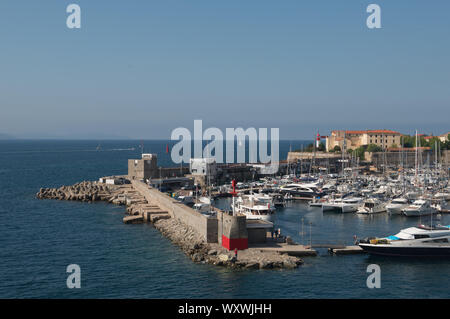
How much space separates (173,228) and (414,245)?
17.0m

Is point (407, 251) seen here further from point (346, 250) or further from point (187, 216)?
point (187, 216)

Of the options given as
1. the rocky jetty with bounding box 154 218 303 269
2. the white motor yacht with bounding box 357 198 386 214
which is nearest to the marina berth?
the white motor yacht with bounding box 357 198 386 214

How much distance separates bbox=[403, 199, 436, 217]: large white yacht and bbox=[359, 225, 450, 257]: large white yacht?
1468 cm

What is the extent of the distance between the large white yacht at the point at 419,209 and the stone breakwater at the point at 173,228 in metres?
21.7

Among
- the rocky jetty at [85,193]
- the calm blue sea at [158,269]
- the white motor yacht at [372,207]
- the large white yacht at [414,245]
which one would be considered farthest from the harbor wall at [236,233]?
the rocky jetty at [85,193]

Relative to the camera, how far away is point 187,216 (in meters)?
35.3

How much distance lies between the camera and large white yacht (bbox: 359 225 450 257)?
2903cm

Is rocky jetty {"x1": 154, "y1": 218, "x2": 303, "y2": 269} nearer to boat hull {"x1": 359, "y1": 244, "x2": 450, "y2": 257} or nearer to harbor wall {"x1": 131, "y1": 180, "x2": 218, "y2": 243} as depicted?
harbor wall {"x1": 131, "y1": 180, "x2": 218, "y2": 243}

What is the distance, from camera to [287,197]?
56.5 metres

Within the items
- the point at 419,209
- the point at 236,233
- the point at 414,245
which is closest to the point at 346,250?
the point at 414,245

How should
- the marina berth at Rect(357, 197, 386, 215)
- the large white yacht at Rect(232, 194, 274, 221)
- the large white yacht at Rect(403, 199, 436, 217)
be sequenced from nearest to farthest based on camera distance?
the large white yacht at Rect(232, 194, 274, 221)
the large white yacht at Rect(403, 199, 436, 217)
the marina berth at Rect(357, 197, 386, 215)

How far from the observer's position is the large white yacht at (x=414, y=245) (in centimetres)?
2903
